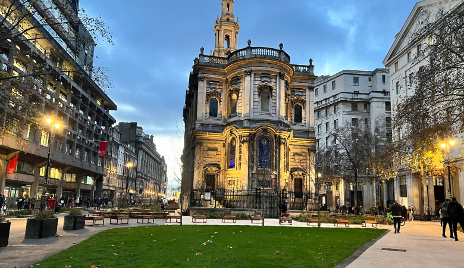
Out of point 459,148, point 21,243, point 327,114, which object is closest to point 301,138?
point 459,148

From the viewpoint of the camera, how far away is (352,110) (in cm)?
6650

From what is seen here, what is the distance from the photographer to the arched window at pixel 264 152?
40.9 meters

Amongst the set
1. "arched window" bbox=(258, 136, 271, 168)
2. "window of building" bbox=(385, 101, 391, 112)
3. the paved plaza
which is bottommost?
the paved plaza

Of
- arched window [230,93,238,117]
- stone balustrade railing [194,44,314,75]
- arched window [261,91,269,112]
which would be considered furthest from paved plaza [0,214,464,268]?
stone balustrade railing [194,44,314,75]

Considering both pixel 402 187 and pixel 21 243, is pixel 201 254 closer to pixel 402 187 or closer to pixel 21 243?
pixel 21 243

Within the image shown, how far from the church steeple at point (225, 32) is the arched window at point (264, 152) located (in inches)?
828

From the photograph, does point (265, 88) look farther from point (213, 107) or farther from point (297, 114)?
point (213, 107)

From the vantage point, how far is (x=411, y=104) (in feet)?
53.4

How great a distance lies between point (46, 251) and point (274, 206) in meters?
24.8

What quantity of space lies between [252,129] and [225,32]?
23010 mm

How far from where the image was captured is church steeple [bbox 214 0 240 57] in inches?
2260

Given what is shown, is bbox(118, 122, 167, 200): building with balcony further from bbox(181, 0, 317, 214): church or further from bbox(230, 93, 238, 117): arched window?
bbox(230, 93, 238, 117): arched window

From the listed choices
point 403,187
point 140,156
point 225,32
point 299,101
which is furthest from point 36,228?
point 140,156

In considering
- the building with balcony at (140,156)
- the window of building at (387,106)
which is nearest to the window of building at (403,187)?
the window of building at (387,106)
